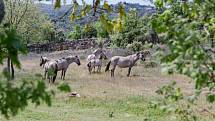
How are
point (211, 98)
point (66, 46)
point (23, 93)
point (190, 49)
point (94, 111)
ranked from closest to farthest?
point (23, 93), point (190, 49), point (211, 98), point (94, 111), point (66, 46)

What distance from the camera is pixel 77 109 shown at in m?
15.2

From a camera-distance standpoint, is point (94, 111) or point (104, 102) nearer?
point (94, 111)

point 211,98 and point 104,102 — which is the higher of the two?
point 211,98

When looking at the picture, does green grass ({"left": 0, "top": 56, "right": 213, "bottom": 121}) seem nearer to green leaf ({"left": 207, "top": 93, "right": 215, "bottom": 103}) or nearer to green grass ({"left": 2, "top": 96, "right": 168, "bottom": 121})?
green grass ({"left": 2, "top": 96, "right": 168, "bottom": 121})

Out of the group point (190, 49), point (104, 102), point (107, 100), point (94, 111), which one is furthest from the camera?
point (107, 100)

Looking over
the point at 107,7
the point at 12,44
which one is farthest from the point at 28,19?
the point at 12,44

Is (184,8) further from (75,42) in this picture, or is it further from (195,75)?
(75,42)

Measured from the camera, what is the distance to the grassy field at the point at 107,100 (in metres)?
13.6

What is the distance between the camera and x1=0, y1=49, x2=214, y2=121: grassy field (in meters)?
13.6

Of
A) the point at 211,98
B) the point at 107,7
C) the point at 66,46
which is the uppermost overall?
the point at 107,7

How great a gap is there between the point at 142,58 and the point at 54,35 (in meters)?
34.6

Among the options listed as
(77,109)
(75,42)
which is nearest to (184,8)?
(77,109)

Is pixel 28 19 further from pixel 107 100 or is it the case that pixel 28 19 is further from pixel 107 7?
pixel 107 7

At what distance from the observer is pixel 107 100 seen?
17.5m
